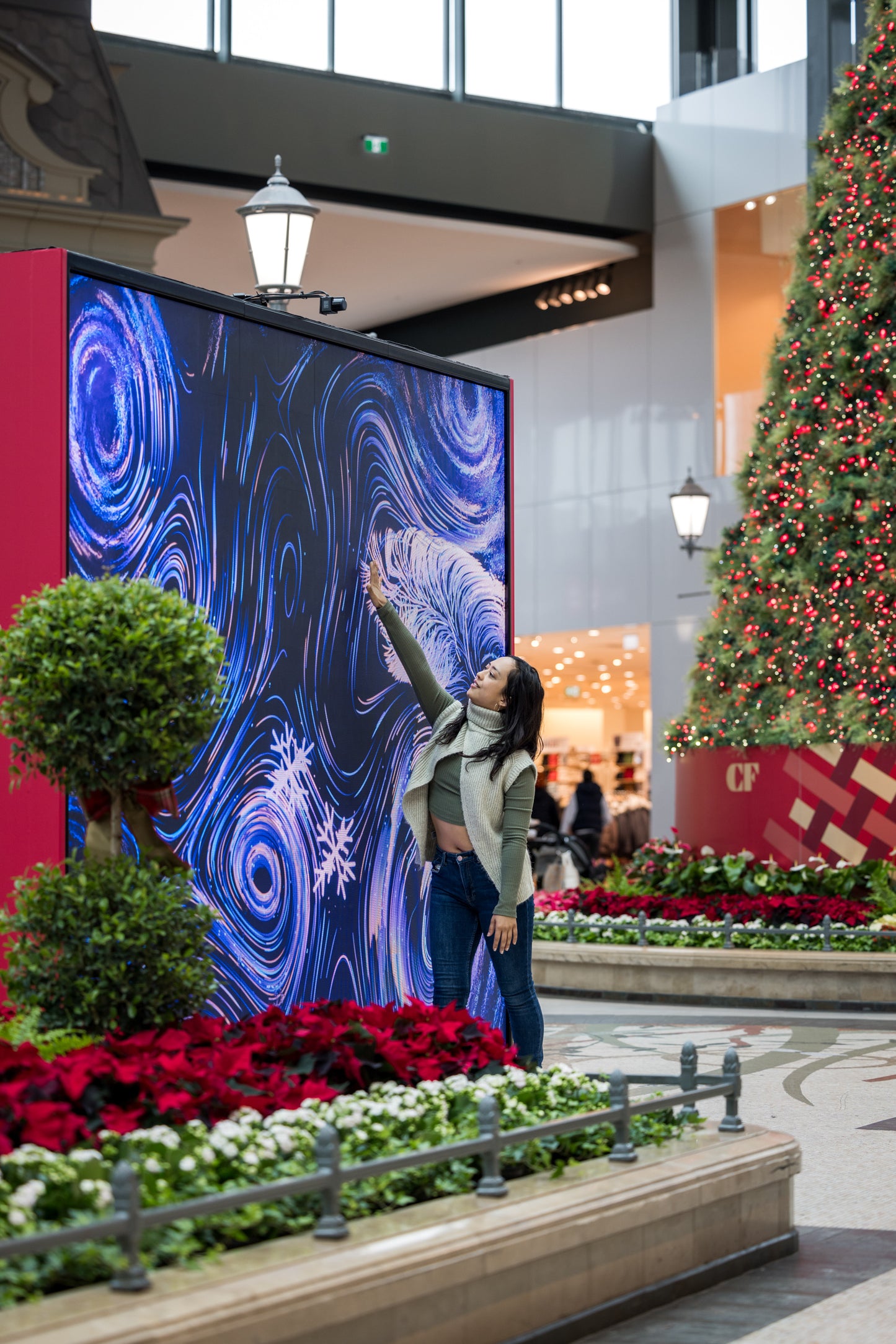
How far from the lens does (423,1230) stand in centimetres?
400

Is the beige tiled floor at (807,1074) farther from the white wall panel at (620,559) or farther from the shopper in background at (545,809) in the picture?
the white wall panel at (620,559)

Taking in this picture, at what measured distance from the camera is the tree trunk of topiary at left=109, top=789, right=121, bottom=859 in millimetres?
5070

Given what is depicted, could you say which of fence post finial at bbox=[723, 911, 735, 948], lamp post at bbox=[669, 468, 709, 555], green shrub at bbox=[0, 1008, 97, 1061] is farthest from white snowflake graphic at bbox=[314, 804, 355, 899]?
lamp post at bbox=[669, 468, 709, 555]

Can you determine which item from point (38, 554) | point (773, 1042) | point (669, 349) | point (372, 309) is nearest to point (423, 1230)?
point (38, 554)

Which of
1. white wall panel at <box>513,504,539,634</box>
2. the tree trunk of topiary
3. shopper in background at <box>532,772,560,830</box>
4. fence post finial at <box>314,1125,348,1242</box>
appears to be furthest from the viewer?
white wall panel at <box>513,504,539,634</box>

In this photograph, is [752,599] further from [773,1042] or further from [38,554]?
[38,554]

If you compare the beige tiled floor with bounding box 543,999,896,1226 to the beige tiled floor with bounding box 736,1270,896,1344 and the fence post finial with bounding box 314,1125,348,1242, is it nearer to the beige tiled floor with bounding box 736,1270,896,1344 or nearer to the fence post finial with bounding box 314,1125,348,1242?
the beige tiled floor with bounding box 736,1270,896,1344

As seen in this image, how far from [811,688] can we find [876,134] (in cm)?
475

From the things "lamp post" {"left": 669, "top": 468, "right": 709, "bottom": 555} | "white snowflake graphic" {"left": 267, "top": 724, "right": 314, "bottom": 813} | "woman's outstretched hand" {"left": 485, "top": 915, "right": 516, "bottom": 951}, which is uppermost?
"lamp post" {"left": 669, "top": 468, "right": 709, "bottom": 555}

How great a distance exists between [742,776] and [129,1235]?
39.3ft

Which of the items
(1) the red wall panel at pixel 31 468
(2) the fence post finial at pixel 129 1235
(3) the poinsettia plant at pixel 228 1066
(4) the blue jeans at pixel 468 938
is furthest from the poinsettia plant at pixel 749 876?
(2) the fence post finial at pixel 129 1235

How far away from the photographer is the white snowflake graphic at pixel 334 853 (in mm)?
6746

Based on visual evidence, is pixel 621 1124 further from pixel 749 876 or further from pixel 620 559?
pixel 620 559

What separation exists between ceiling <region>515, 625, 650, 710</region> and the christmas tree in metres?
9.34
